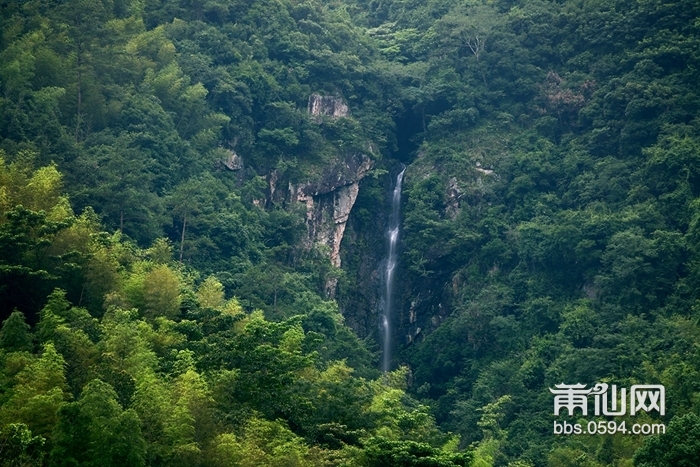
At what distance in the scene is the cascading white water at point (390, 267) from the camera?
104 ft

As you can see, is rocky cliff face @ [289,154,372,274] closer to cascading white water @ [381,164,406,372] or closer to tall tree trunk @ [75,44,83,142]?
cascading white water @ [381,164,406,372]

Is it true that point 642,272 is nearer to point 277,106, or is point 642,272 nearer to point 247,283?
point 247,283

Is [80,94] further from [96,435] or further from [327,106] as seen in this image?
[96,435]

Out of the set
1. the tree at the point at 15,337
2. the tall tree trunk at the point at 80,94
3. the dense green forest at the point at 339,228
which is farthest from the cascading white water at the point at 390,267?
the tree at the point at 15,337

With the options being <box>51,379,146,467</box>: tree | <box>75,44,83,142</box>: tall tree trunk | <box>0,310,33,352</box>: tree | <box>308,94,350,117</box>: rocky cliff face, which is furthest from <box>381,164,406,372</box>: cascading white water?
<box>51,379,146,467</box>: tree

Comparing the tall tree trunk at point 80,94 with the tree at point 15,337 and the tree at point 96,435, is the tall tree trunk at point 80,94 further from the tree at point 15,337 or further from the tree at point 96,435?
the tree at point 96,435

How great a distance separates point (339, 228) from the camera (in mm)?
33219

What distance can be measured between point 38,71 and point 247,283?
851 centimetres

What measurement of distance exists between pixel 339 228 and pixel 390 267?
87.3 inches

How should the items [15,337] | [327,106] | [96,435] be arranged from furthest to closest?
[327,106] < [15,337] < [96,435]

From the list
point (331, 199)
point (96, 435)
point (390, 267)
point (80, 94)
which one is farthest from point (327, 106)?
point (96, 435)

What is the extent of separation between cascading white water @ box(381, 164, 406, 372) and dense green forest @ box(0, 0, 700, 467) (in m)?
0.33

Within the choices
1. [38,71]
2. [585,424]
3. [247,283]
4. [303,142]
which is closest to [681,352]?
[585,424]

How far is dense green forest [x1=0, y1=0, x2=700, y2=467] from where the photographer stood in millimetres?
16625
